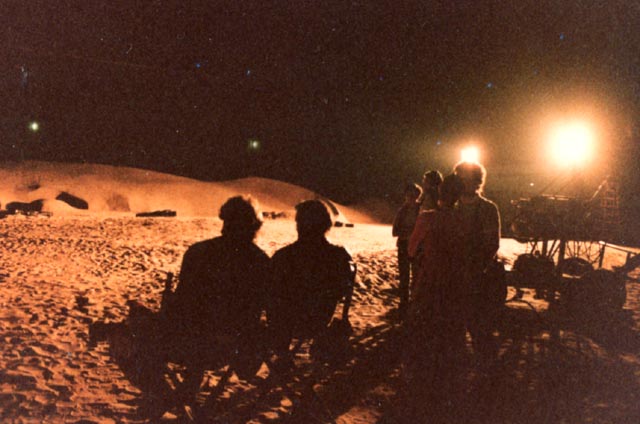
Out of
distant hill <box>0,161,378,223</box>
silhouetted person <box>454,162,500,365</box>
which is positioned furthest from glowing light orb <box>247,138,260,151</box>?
silhouetted person <box>454,162,500,365</box>

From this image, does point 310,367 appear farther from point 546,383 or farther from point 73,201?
point 73,201

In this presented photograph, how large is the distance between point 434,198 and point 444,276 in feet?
7.82

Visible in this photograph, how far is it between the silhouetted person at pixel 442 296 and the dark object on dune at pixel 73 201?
21.3 meters

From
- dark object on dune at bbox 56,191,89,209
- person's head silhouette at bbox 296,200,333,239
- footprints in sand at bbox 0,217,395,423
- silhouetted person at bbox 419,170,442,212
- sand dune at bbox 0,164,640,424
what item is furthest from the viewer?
dark object on dune at bbox 56,191,89,209

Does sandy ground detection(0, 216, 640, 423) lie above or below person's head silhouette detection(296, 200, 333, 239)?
below

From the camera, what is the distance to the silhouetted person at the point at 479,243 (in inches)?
133

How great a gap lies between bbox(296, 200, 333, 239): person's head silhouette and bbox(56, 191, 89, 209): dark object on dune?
20872mm

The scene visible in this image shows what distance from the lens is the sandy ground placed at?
365 cm

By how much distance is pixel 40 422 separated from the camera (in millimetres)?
3383

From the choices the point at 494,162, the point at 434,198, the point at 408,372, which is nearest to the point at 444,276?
the point at 408,372

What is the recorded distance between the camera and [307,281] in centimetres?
302

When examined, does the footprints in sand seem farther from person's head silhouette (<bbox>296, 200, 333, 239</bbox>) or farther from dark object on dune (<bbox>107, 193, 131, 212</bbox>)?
dark object on dune (<bbox>107, 193, 131, 212</bbox>)

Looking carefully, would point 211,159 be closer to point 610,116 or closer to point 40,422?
point 610,116

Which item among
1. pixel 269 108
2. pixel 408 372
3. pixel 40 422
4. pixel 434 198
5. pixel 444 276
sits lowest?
pixel 40 422
